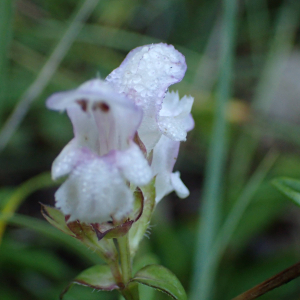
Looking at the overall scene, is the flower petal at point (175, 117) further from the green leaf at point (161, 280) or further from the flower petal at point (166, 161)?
the green leaf at point (161, 280)

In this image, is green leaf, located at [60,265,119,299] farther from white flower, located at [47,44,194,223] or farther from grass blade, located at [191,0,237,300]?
grass blade, located at [191,0,237,300]

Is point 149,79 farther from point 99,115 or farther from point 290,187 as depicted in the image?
point 290,187

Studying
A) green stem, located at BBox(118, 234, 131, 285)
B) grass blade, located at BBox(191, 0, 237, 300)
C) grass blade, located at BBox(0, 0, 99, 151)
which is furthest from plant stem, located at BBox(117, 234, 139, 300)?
grass blade, located at BBox(0, 0, 99, 151)

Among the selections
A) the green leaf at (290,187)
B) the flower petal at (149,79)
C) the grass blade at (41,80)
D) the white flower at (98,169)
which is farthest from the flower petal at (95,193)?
the grass blade at (41,80)

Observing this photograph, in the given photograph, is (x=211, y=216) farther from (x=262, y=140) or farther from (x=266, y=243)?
(x=262, y=140)

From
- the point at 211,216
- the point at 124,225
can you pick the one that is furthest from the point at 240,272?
the point at 124,225

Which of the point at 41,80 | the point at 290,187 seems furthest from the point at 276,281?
the point at 41,80
